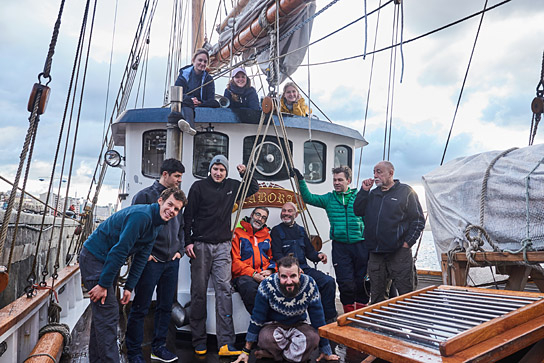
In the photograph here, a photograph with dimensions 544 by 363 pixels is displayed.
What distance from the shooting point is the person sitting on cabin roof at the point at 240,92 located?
5.14 m

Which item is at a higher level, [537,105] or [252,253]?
[537,105]

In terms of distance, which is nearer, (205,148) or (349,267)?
(349,267)

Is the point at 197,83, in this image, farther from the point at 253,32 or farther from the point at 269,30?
the point at 253,32

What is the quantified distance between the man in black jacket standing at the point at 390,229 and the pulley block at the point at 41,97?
113 inches

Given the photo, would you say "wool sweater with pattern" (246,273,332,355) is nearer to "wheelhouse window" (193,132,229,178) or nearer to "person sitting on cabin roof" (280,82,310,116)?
"wheelhouse window" (193,132,229,178)

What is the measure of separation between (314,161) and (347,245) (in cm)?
147

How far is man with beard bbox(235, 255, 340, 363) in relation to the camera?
3.38 meters

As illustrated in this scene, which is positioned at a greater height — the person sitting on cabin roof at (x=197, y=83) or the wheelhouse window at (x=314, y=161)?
the person sitting on cabin roof at (x=197, y=83)

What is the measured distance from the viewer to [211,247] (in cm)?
395

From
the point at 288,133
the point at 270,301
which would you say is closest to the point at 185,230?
the point at 270,301

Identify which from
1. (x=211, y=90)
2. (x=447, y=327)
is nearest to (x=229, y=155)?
(x=211, y=90)

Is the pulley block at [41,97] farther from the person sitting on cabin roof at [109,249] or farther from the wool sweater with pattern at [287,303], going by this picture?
the wool sweater with pattern at [287,303]

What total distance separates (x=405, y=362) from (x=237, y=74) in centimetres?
409

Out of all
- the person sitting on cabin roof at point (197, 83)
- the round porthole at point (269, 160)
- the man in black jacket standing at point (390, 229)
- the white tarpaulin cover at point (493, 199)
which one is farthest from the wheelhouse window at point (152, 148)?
the white tarpaulin cover at point (493, 199)
